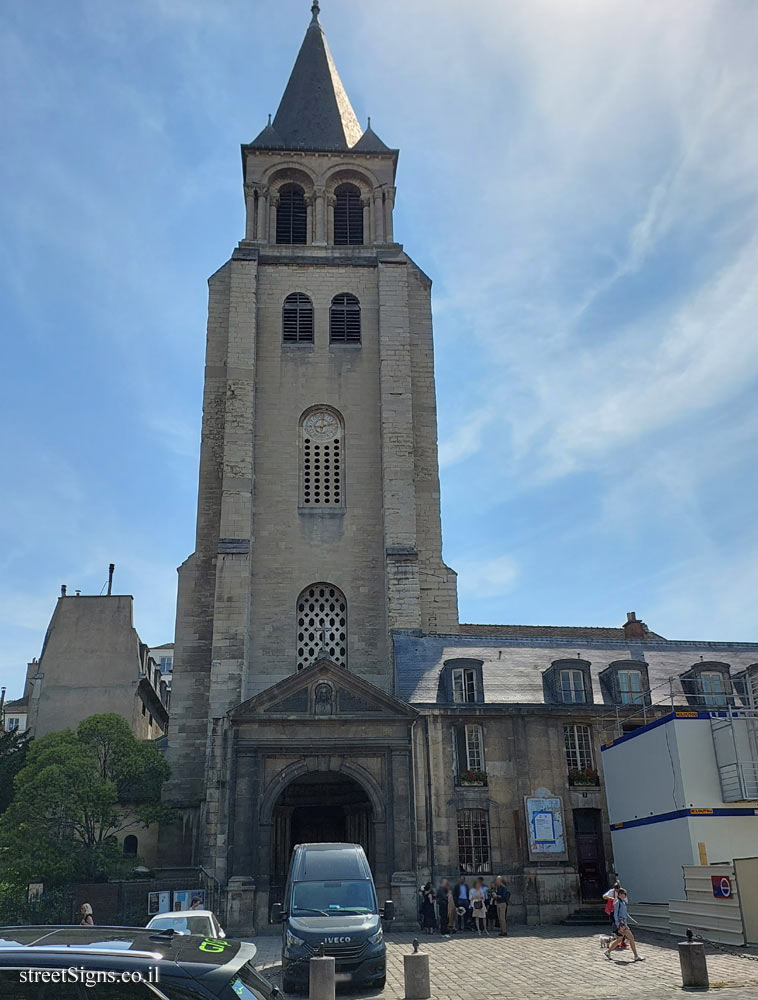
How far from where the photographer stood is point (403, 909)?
76.4ft

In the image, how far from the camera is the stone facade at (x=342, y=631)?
81.8 feet

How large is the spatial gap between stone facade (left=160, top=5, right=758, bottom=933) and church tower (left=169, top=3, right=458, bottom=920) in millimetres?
86

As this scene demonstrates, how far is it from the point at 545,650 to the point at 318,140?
87.1 ft

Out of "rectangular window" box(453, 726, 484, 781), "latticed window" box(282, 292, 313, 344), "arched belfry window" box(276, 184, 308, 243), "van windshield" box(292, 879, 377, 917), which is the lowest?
"van windshield" box(292, 879, 377, 917)

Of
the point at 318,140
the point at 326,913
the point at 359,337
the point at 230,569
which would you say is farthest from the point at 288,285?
the point at 326,913

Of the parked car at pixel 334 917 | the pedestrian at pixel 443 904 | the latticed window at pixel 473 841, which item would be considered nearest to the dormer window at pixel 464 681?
the latticed window at pixel 473 841

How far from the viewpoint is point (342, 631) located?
33.0 metres

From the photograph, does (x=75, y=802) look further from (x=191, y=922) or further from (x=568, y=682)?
(x=568, y=682)

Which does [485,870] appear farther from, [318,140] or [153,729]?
[318,140]

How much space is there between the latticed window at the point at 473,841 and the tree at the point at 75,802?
968 cm

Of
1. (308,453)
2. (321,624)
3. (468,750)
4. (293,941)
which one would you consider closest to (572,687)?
(468,750)

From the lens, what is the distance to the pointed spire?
42.0 meters

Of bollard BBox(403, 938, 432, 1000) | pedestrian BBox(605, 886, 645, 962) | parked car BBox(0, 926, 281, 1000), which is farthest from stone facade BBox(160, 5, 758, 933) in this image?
parked car BBox(0, 926, 281, 1000)

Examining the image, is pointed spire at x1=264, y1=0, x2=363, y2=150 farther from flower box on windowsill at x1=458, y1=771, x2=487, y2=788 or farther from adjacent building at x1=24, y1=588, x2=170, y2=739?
flower box on windowsill at x1=458, y1=771, x2=487, y2=788
